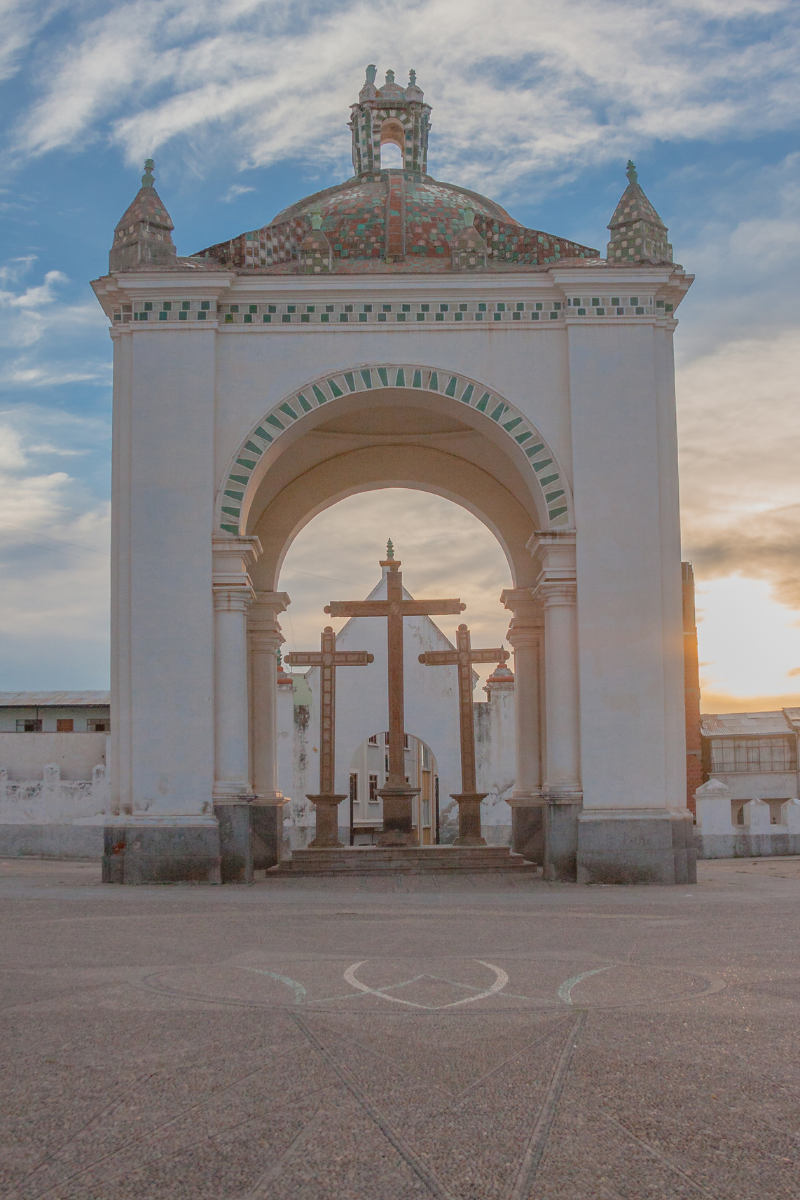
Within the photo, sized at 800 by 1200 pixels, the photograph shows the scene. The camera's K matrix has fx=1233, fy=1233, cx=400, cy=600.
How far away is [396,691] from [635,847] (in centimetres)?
370

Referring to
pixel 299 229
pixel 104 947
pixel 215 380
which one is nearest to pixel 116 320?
pixel 215 380

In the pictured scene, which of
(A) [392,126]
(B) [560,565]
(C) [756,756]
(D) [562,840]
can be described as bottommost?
(D) [562,840]

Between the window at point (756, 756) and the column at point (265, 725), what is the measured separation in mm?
13356

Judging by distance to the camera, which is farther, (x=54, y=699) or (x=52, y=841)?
(x=54, y=699)

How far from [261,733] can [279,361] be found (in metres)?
4.08

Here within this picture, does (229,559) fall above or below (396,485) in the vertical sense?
below

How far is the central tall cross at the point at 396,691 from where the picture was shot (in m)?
13.1

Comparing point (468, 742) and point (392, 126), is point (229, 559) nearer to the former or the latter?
point (468, 742)

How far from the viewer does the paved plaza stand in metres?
2.87

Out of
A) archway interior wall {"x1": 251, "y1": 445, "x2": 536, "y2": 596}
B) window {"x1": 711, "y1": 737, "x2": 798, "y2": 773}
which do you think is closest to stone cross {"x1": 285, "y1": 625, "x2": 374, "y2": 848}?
archway interior wall {"x1": 251, "y1": 445, "x2": 536, "y2": 596}

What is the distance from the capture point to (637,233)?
38.0ft

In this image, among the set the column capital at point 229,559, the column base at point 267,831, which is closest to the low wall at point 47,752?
the column base at point 267,831

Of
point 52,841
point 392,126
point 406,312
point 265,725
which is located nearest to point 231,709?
point 265,725

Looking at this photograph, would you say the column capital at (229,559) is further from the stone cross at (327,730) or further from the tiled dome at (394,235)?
the tiled dome at (394,235)
